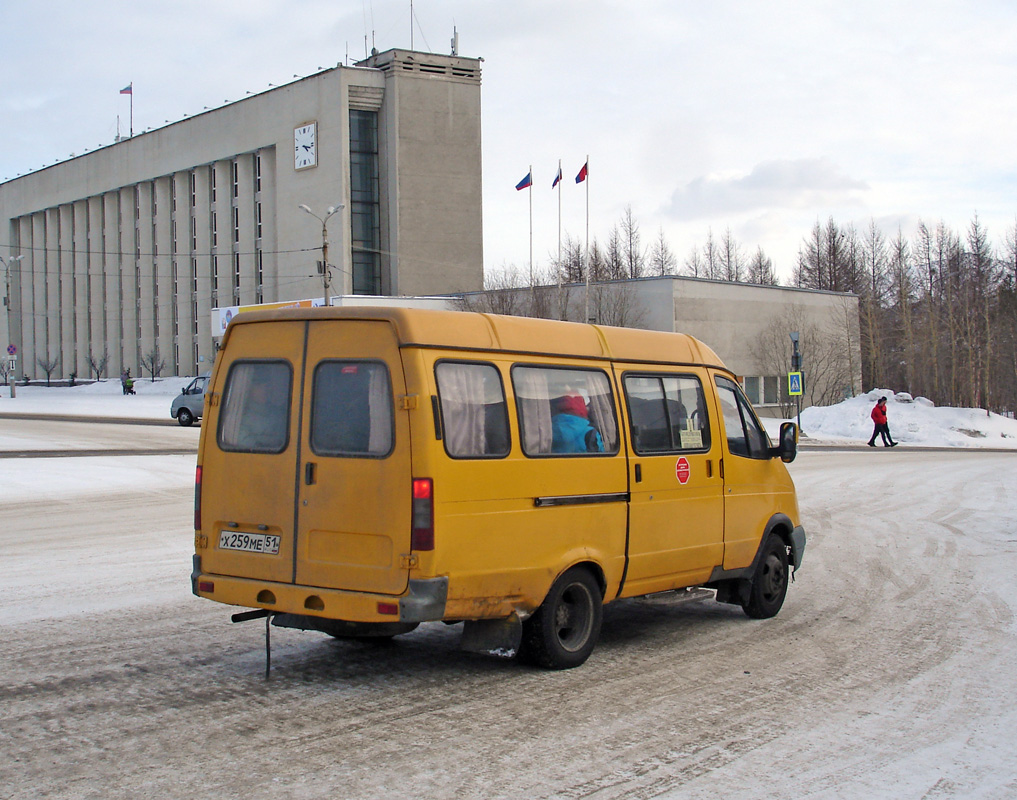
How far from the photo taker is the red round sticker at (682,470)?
7.97 m

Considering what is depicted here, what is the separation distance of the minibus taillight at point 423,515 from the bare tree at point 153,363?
85458 millimetres

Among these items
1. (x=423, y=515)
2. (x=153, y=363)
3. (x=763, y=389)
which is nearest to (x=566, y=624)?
(x=423, y=515)

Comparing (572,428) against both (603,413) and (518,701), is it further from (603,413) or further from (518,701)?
(518,701)

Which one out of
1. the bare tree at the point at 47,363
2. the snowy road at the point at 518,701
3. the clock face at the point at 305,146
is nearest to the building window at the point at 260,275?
the clock face at the point at 305,146

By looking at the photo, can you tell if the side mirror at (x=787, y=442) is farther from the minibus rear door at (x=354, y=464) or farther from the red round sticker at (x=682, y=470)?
the minibus rear door at (x=354, y=464)

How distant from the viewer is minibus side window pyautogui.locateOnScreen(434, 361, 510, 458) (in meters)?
6.34

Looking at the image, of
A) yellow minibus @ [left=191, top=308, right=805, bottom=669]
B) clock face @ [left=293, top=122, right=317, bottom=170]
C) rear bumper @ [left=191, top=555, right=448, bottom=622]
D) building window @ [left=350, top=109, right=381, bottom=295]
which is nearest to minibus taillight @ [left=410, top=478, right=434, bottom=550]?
yellow minibus @ [left=191, top=308, right=805, bottom=669]

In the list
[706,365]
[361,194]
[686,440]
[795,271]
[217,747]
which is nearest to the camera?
[217,747]

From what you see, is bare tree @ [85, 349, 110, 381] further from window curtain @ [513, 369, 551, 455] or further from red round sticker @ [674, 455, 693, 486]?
window curtain @ [513, 369, 551, 455]

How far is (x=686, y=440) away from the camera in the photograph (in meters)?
8.16

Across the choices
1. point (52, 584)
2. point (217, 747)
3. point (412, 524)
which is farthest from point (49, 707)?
point (52, 584)

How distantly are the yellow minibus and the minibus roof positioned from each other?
2 centimetres

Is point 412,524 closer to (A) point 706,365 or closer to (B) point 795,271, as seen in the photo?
(A) point 706,365

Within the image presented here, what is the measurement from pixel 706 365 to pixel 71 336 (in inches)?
4068
